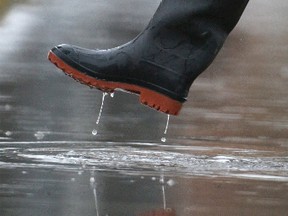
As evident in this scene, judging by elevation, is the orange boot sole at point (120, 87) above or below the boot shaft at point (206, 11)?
below

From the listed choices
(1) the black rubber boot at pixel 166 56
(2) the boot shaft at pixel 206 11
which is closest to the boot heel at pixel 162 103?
(1) the black rubber boot at pixel 166 56

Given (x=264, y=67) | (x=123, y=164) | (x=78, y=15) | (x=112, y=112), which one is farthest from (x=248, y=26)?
(x=123, y=164)

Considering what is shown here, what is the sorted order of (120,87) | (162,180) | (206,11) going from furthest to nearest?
1. (162,180)
2. (120,87)
3. (206,11)

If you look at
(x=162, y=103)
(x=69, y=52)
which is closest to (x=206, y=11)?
(x=162, y=103)

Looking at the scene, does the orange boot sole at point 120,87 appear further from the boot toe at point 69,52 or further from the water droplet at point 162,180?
the water droplet at point 162,180

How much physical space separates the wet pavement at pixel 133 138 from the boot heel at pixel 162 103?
293 mm

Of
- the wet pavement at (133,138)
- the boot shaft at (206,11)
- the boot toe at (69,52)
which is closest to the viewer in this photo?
Result: the wet pavement at (133,138)

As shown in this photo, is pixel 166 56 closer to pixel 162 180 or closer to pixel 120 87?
pixel 120 87

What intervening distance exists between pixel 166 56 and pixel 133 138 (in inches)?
54.8

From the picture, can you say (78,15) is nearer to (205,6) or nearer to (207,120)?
(207,120)

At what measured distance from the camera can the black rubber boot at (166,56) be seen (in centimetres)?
459

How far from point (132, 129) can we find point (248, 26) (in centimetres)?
509

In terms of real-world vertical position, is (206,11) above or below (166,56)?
above

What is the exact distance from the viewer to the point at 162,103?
4617mm
